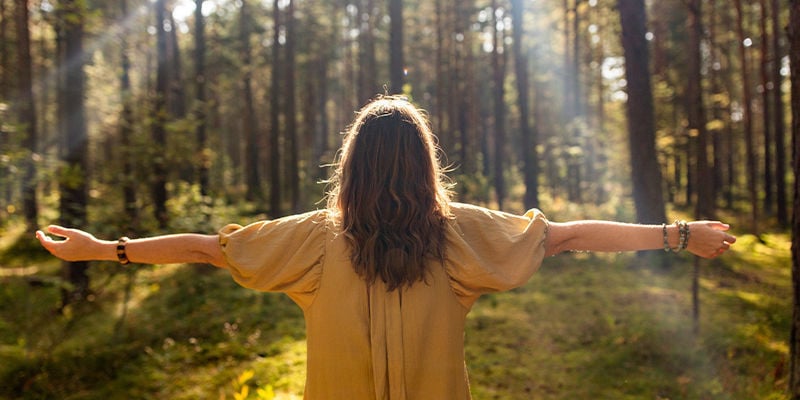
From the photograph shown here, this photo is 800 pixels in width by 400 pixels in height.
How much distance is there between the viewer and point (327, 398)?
2598 mm

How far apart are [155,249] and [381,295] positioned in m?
1.11

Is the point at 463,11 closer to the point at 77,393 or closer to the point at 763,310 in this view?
the point at 763,310

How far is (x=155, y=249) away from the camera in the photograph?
2691mm

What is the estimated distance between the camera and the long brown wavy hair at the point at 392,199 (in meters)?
2.46

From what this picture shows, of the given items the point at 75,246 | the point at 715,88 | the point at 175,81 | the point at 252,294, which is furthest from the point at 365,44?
the point at 75,246

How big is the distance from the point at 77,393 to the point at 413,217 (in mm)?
6159

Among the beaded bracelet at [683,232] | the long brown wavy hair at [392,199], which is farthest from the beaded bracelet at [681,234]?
the long brown wavy hair at [392,199]

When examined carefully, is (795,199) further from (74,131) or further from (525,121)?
(525,121)

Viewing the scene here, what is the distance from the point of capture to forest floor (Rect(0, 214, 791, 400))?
6.66 metres

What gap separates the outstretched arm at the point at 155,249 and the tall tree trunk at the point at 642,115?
10591 millimetres

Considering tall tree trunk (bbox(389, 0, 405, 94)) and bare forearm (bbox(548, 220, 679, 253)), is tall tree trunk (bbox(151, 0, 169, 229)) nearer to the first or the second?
tall tree trunk (bbox(389, 0, 405, 94))

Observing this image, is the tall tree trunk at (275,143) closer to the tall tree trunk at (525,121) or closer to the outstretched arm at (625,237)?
the tall tree trunk at (525,121)

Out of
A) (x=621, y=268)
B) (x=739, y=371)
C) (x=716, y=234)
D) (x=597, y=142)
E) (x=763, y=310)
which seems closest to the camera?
(x=716, y=234)

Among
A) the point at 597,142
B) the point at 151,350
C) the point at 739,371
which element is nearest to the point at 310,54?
the point at 597,142
